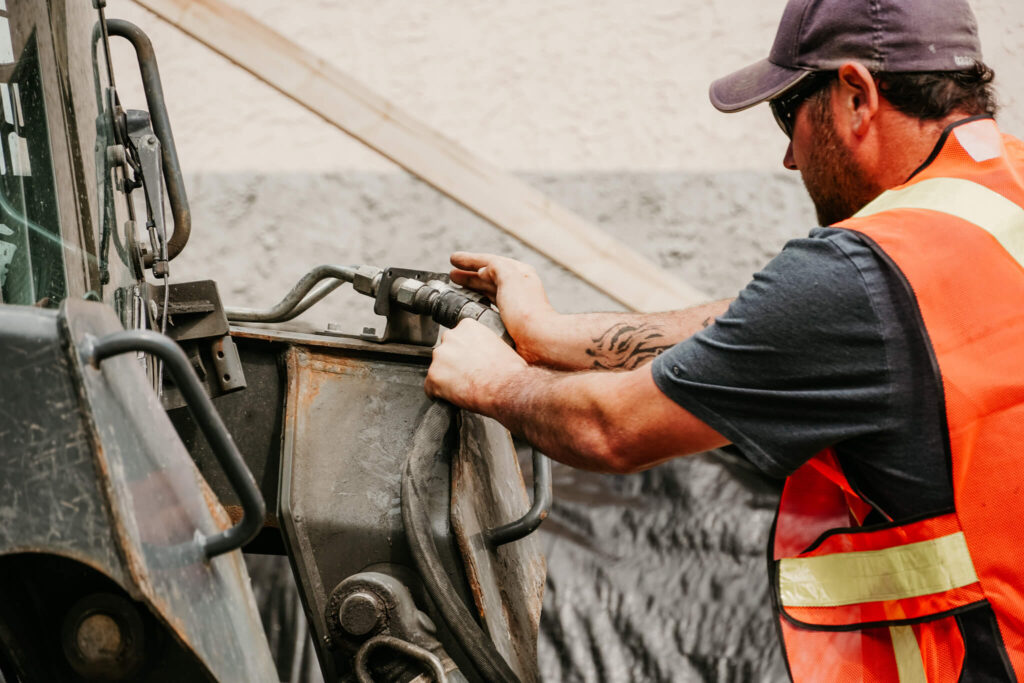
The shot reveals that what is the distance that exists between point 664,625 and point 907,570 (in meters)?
1.86

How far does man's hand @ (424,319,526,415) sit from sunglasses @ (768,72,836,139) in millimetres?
653

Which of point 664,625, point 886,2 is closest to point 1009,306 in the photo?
point 886,2

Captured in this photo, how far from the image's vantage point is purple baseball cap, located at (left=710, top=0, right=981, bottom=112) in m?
1.58

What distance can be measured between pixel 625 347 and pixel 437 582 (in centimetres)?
67

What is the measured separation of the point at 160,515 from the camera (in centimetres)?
99

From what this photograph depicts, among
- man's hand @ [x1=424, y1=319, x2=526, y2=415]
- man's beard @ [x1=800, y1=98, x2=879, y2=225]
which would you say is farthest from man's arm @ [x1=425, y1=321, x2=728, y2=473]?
man's beard @ [x1=800, y1=98, x2=879, y2=225]

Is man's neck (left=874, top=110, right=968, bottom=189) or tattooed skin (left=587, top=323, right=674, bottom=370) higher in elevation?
man's neck (left=874, top=110, right=968, bottom=189)

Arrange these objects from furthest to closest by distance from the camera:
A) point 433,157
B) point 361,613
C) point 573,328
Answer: point 433,157, point 573,328, point 361,613

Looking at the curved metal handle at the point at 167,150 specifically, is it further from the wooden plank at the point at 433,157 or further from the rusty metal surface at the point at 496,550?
the wooden plank at the point at 433,157

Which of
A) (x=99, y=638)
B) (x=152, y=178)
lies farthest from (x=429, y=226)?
(x=99, y=638)

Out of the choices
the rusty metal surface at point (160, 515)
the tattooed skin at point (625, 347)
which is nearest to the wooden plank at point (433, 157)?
the tattooed skin at point (625, 347)

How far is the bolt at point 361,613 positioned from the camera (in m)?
1.52

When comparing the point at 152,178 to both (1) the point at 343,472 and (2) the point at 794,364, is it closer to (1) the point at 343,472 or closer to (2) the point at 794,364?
(1) the point at 343,472

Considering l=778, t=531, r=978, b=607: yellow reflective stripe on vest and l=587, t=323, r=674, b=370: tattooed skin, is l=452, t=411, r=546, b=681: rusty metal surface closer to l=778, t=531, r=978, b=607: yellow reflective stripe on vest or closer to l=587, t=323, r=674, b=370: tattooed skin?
l=587, t=323, r=674, b=370: tattooed skin
